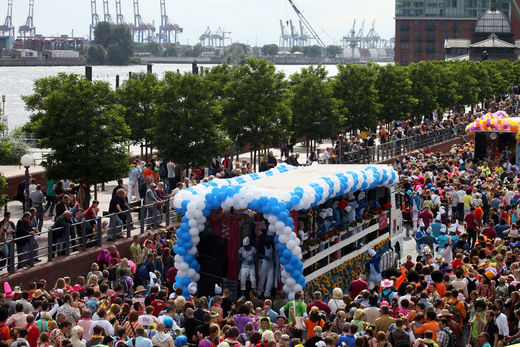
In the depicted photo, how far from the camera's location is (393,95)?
→ 56750mm

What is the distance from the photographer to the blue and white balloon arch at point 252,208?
1669 cm

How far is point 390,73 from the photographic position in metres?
57.2

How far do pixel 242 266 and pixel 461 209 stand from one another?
14117 millimetres

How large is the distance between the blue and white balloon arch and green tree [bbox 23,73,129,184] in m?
9.22

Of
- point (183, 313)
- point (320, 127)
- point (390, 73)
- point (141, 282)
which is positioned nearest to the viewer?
point (183, 313)

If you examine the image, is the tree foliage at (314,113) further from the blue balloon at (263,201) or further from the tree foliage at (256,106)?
the blue balloon at (263,201)

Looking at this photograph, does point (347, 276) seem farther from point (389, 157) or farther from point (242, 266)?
point (389, 157)

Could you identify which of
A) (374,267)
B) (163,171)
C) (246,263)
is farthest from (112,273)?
(163,171)

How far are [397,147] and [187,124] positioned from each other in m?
16.9

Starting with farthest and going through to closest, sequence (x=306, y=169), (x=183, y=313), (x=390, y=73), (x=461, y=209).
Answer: (x=390, y=73)
(x=461, y=209)
(x=306, y=169)
(x=183, y=313)

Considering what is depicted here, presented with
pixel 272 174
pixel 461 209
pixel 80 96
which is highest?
pixel 80 96

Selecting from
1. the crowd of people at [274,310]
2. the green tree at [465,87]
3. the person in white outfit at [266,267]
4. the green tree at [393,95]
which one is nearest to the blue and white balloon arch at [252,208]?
the person in white outfit at [266,267]

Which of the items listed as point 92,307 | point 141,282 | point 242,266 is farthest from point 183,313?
point 141,282

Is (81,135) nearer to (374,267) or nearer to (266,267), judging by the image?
(374,267)
